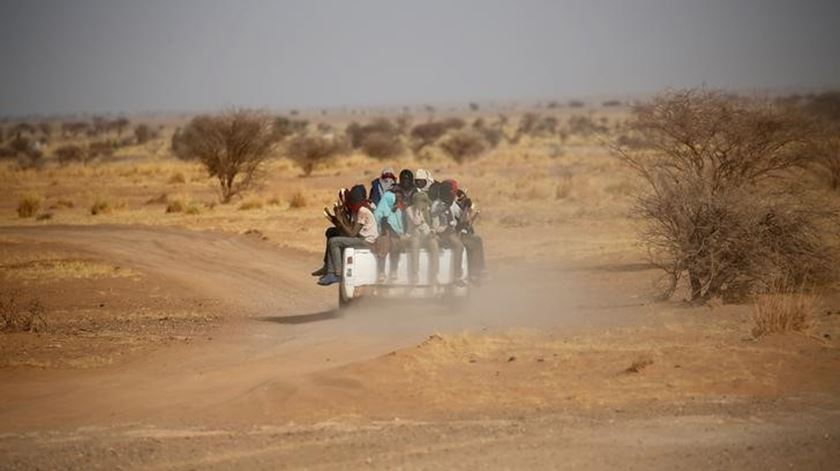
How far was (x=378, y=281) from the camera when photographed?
14750 mm

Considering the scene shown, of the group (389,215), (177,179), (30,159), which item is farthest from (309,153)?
(389,215)

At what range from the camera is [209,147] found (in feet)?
130

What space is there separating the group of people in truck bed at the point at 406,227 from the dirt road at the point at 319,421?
768 millimetres

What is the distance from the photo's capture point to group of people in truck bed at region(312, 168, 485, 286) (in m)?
14.8

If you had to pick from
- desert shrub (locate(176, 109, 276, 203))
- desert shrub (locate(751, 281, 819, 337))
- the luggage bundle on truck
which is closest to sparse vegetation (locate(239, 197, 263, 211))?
desert shrub (locate(176, 109, 276, 203))

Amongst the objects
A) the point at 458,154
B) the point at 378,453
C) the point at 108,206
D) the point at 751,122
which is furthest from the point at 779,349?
the point at 458,154

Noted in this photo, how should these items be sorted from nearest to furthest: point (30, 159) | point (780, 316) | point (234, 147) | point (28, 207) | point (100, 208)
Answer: point (780, 316)
point (28, 207)
point (100, 208)
point (234, 147)
point (30, 159)

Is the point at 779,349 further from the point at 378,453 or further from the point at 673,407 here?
the point at 378,453

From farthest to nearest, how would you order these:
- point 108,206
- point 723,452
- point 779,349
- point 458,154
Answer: point 458,154
point 108,206
point 779,349
point 723,452

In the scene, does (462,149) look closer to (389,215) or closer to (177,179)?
(177,179)

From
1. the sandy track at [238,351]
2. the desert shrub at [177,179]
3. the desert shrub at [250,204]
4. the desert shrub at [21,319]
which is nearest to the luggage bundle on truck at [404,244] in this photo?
the sandy track at [238,351]

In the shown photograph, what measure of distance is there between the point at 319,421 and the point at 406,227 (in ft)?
19.9

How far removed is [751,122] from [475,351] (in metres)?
11.5

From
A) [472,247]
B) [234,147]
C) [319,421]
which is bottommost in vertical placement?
[319,421]
